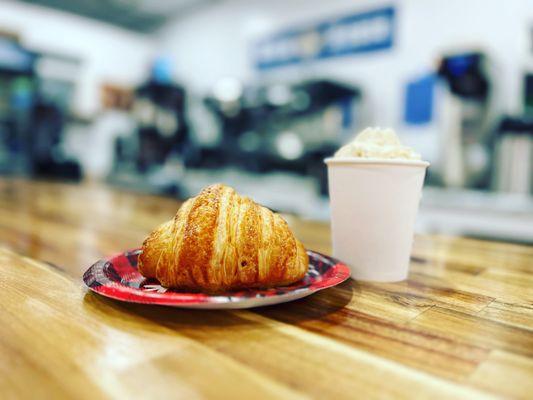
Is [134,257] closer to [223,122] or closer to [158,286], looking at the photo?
[158,286]

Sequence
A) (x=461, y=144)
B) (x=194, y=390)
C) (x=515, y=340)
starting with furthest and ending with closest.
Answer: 1. (x=461, y=144)
2. (x=515, y=340)
3. (x=194, y=390)

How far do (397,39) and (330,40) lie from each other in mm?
812

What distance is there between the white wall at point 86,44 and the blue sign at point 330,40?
3222 millimetres

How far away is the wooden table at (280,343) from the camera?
379 mm

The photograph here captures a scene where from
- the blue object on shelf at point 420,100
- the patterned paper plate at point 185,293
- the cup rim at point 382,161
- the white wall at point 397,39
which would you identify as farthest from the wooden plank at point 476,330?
the blue object on shelf at point 420,100

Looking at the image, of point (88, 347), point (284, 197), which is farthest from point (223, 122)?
point (88, 347)

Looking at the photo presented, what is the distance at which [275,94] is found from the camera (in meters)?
3.98

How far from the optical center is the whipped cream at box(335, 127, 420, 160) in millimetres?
738

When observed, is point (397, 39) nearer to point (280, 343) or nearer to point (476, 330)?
point (476, 330)

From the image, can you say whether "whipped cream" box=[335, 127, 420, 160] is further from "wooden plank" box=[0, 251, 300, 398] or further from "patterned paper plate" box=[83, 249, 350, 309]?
"wooden plank" box=[0, 251, 300, 398]

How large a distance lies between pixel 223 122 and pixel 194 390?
14.5 feet

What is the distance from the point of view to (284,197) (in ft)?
12.0

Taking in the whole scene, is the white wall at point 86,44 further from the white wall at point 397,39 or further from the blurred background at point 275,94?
the white wall at point 397,39

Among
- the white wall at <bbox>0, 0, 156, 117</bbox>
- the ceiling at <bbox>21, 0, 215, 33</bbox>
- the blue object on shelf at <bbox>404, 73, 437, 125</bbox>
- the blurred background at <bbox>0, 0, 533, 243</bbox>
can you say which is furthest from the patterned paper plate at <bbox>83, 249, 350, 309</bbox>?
the white wall at <bbox>0, 0, 156, 117</bbox>
